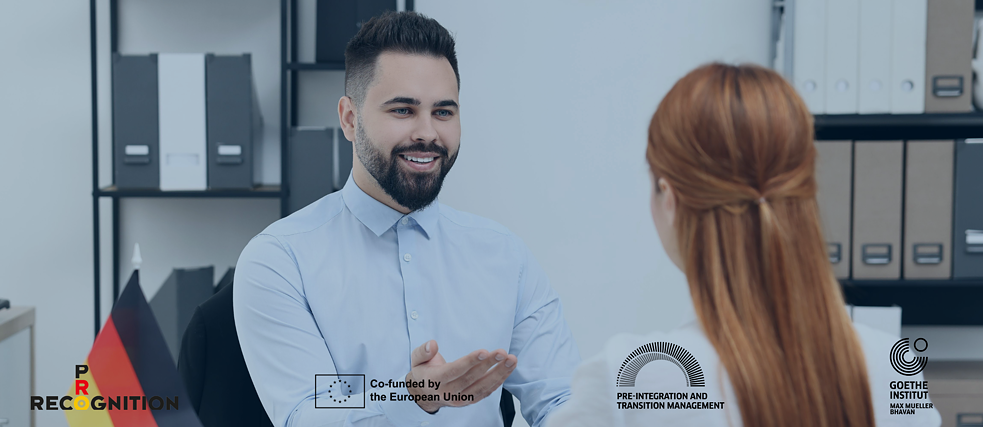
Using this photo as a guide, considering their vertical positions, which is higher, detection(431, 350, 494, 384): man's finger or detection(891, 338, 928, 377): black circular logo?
detection(891, 338, 928, 377): black circular logo

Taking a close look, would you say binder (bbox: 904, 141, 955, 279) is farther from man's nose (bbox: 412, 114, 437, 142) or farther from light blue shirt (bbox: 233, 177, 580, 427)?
man's nose (bbox: 412, 114, 437, 142)

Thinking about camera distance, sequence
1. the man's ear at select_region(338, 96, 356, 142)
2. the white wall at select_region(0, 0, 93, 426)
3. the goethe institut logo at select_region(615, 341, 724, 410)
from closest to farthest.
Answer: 1. the goethe institut logo at select_region(615, 341, 724, 410)
2. the man's ear at select_region(338, 96, 356, 142)
3. the white wall at select_region(0, 0, 93, 426)

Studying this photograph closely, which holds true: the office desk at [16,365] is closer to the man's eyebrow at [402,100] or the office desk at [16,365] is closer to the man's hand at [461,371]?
the man's eyebrow at [402,100]

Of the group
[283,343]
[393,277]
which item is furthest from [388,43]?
[283,343]

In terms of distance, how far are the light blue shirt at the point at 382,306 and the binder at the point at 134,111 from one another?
2.56 ft

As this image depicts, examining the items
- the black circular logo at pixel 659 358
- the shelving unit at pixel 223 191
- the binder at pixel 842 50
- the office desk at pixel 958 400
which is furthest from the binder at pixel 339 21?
the office desk at pixel 958 400

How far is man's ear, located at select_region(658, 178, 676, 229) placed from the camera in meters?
0.73

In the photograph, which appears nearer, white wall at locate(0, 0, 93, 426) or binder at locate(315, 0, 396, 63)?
binder at locate(315, 0, 396, 63)

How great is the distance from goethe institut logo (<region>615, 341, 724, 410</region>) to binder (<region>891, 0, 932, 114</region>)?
58.7 inches

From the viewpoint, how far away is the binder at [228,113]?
1.82m

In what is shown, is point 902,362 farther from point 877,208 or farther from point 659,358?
point 877,208

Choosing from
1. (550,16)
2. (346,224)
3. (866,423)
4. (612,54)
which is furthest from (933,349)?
(346,224)

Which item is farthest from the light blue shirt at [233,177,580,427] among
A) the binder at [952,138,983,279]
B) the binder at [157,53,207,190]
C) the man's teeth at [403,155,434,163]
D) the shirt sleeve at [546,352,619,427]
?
the binder at [952,138,983,279]

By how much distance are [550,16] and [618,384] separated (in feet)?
5.45
